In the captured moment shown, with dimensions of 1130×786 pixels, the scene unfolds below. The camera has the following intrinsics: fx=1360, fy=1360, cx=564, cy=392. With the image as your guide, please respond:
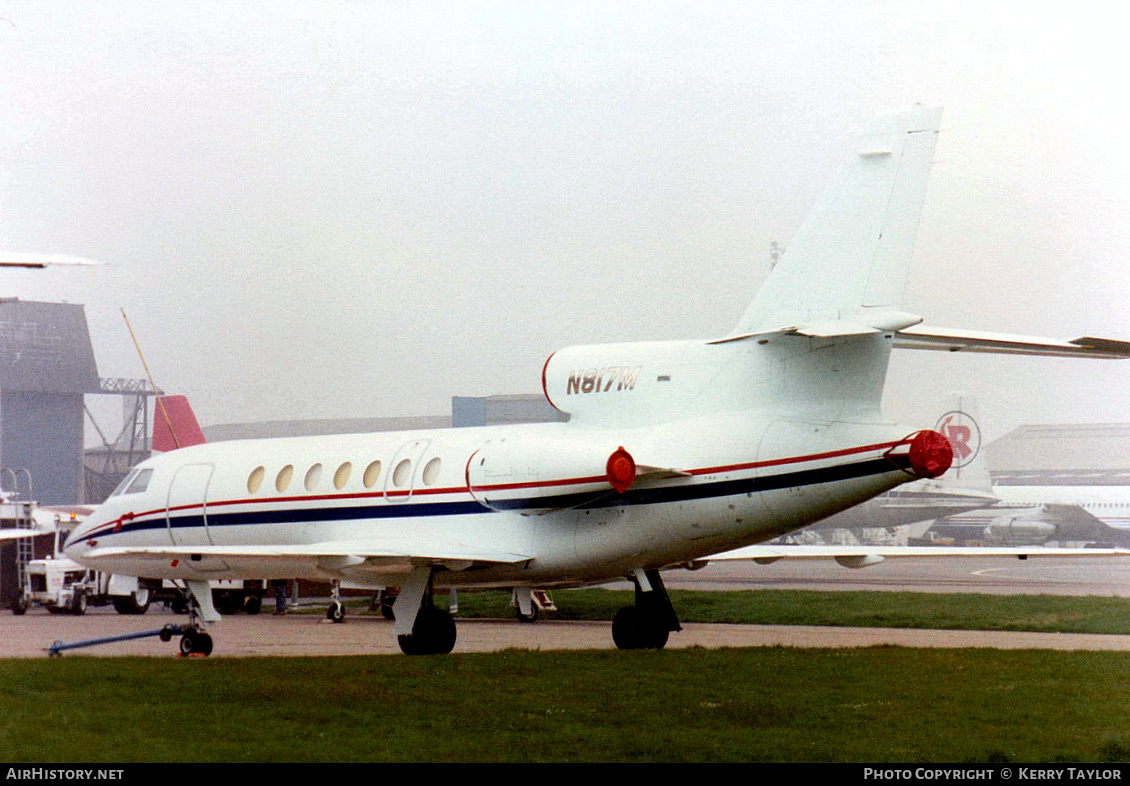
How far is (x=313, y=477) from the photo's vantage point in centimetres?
1888

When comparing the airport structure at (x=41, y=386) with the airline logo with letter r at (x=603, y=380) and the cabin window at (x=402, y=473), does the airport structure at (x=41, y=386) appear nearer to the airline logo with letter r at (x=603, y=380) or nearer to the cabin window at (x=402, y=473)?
the cabin window at (x=402, y=473)

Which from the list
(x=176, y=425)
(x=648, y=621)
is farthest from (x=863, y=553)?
(x=176, y=425)

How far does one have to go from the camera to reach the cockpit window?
21.2 m

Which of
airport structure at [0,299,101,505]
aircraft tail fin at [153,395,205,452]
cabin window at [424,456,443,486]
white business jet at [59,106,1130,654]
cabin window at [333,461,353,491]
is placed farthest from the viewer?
airport structure at [0,299,101,505]

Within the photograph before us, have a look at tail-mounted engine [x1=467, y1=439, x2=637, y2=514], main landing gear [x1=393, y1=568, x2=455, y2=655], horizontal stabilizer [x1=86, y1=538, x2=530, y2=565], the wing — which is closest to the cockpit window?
horizontal stabilizer [x1=86, y1=538, x2=530, y2=565]

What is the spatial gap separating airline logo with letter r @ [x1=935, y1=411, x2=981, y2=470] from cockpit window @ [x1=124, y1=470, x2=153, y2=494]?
139 ft

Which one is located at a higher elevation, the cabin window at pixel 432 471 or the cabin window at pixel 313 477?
the cabin window at pixel 432 471

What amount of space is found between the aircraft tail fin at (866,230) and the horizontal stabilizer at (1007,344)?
1.54 ft

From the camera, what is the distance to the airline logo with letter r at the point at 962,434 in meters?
57.5

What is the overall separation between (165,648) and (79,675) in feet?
28.5

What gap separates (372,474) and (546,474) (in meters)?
3.43

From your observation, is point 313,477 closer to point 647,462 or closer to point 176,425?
point 647,462

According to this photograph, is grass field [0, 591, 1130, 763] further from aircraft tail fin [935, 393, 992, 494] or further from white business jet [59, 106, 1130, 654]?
aircraft tail fin [935, 393, 992, 494]

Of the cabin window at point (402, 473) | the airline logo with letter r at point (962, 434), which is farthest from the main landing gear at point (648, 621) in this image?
the airline logo with letter r at point (962, 434)
